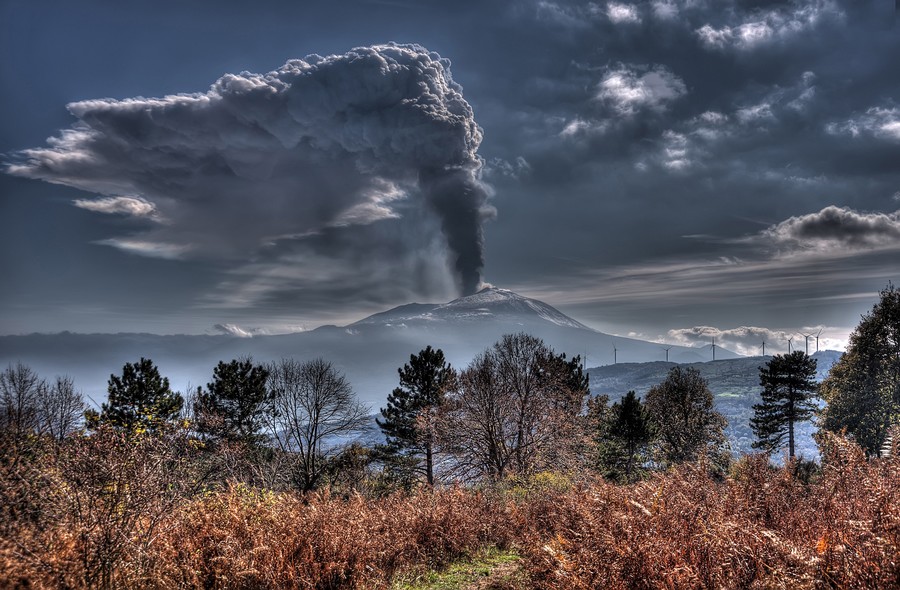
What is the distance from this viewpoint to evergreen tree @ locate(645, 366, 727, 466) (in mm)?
39844

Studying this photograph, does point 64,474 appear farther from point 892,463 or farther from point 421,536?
point 892,463

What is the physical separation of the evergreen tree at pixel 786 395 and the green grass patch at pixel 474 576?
4506 centimetres

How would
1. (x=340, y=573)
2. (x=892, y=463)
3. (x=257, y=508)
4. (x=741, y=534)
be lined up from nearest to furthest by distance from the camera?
(x=741, y=534) < (x=892, y=463) < (x=340, y=573) < (x=257, y=508)

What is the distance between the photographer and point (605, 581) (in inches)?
170

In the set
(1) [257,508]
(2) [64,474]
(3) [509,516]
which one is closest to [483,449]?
(3) [509,516]

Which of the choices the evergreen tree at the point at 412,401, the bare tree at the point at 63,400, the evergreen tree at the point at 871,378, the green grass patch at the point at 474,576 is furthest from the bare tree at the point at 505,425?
the bare tree at the point at 63,400

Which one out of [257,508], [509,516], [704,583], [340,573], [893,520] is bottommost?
[509,516]

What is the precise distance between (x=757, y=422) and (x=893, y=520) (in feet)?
178

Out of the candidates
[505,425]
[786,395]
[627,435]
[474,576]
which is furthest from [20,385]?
[786,395]

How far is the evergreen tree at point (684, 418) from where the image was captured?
39844 mm

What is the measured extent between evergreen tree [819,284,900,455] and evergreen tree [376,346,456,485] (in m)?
25.4

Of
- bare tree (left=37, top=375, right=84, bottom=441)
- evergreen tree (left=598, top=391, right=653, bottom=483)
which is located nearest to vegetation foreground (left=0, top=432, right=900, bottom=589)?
bare tree (left=37, top=375, right=84, bottom=441)

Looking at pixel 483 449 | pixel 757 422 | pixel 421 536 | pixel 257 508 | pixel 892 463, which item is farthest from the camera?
pixel 757 422

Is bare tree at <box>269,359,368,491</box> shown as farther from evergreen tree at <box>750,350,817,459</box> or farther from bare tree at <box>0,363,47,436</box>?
evergreen tree at <box>750,350,817,459</box>
